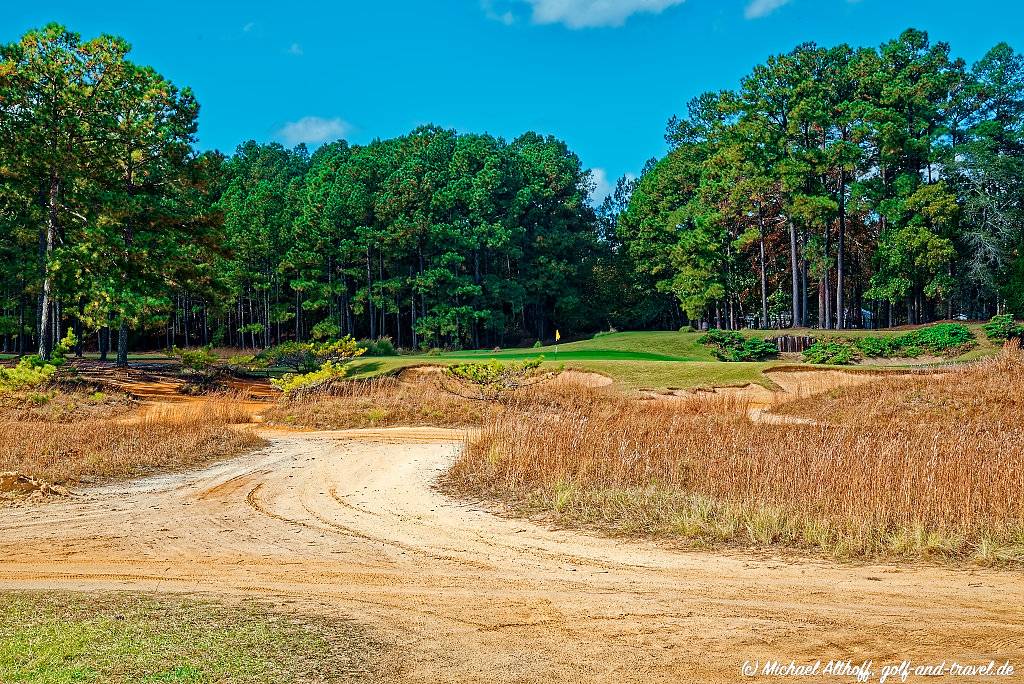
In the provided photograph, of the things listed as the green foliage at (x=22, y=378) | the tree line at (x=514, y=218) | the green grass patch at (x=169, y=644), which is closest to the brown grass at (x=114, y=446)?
the green foliage at (x=22, y=378)

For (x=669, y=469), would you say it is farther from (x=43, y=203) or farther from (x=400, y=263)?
(x=400, y=263)

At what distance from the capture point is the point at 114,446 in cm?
1243

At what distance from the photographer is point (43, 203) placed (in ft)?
89.7

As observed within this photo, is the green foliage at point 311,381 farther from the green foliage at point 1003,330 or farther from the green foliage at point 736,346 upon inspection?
the green foliage at point 1003,330

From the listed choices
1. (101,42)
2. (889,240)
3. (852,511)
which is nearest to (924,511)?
(852,511)

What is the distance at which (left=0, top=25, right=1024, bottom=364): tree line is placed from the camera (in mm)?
25906

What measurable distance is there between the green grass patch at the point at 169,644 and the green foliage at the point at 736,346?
2639cm

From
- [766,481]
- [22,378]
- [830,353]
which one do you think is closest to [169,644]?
[766,481]

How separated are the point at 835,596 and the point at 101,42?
27.9 metres

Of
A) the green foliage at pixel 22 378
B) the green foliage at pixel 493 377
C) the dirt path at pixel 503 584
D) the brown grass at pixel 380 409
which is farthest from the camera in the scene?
the green foliage at pixel 493 377

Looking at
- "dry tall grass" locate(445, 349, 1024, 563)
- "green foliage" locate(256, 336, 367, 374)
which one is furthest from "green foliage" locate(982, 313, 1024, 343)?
"green foliage" locate(256, 336, 367, 374)

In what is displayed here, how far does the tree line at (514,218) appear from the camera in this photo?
85.0 ft

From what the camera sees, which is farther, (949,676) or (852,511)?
(852,511)

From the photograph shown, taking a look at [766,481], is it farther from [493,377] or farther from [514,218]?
[514,218]
